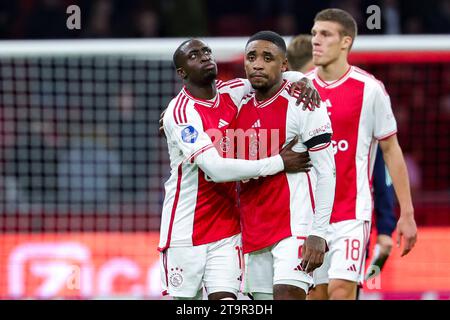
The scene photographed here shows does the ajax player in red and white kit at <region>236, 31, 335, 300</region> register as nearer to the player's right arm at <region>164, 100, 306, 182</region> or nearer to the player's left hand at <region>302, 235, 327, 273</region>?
the player's left hand at <region>302, 235, 327, 273</region>

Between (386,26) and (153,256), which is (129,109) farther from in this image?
(386,26)

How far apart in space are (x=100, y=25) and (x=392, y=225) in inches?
262

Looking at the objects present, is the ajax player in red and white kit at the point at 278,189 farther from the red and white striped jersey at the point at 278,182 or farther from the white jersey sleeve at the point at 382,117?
the white jersey sleeve at the point at 382,117

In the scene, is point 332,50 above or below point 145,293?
above

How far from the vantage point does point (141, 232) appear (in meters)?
10.3

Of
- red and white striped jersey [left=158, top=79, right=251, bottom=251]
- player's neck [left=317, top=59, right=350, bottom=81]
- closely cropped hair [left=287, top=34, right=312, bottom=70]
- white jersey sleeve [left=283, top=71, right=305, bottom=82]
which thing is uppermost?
closely cropped hair [left=287, top=34, right=312, bottom=70]

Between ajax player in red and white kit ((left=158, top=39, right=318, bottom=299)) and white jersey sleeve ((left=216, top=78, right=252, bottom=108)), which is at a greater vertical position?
white jersey sleeve ((left=216, top=78, right=252, bottom=108))

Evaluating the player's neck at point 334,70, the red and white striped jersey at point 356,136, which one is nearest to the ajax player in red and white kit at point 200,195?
the red and white striped jersey at point 356,136

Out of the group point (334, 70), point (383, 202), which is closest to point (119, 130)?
point (383, 202)

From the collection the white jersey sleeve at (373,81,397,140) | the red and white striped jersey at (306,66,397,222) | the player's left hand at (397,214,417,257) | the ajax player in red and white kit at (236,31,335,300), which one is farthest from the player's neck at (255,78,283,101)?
the player's left hand at (397,214,417,257)

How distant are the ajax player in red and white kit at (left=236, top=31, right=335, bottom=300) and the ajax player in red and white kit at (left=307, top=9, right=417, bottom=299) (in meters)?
0.79

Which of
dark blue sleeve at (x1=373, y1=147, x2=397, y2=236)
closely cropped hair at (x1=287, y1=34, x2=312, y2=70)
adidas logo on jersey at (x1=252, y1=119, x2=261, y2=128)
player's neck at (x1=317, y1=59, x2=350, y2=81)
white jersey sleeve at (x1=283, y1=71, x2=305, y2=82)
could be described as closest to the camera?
adidas logo on jersey at (x1=252, y1=119, x2=261, y2=128)

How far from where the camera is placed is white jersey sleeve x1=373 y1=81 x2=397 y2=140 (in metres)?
6.57
